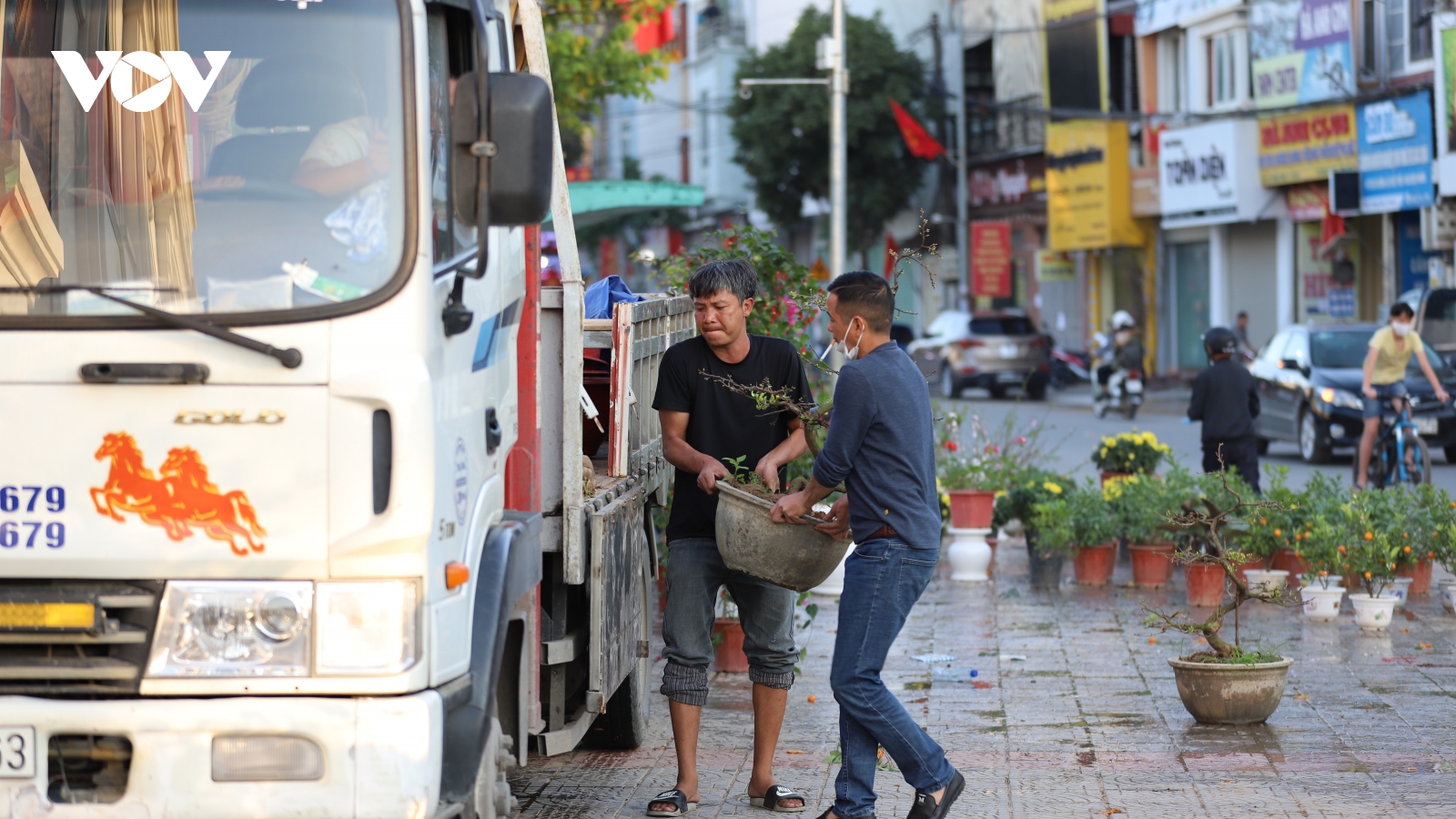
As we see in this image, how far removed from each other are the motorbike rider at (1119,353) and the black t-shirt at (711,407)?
22609mm

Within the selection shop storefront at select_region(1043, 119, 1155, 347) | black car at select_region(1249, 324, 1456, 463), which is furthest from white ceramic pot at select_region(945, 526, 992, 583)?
shop storefront at select_region(1043, 119, 1155, 347)

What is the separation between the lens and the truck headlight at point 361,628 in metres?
3.78

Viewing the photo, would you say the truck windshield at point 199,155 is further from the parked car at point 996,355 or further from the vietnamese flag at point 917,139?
the vietnamese flag at point 917,139

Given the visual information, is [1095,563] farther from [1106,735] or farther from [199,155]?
[199,155]

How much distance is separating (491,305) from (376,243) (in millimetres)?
762

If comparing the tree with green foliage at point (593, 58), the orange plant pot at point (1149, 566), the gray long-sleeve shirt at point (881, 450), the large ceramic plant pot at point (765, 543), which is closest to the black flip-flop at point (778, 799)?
the large ceramic plant pot at point (765, 543)

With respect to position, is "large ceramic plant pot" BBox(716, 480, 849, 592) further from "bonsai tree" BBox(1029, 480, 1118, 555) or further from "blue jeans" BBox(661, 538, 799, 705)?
"bonsai tree" BBox(1029, 480, 1118, 555)

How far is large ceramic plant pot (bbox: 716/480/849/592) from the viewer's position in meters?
5.66

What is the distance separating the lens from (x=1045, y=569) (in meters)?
11.6

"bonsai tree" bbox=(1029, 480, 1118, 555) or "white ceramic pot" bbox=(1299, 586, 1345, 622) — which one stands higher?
"bonsai tree" bbox=(1029, 480, 1118, 555)

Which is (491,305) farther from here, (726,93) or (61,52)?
(726,93)

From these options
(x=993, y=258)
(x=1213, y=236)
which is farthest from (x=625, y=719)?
(x=993, y=258)

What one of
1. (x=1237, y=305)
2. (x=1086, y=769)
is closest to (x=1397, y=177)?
(x=1237, y=305)

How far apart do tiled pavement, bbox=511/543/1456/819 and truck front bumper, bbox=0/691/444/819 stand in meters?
2.32
